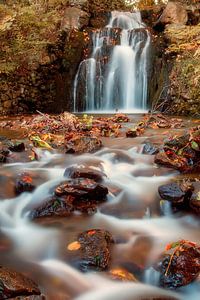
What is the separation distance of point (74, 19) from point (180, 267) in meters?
13.1

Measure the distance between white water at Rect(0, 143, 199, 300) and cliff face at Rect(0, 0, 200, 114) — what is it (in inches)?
239

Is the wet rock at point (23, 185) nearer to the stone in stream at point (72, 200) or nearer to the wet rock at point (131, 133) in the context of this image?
the stone in stream at point (72, 200)

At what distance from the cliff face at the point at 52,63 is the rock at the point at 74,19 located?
1.9 inches

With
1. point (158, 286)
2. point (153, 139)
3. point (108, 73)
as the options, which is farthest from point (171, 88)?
point (158, 286)

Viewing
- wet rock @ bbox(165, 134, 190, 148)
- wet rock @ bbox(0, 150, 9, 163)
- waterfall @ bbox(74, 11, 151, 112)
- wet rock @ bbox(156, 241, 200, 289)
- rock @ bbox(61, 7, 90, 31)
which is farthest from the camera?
rock @ bbox(61, 7, 90, 31)

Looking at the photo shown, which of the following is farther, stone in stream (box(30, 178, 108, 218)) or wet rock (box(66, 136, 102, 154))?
wet rock (box(66, 136, 102, 154))

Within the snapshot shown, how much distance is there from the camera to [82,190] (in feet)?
13.0

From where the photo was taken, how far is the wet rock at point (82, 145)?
604cm

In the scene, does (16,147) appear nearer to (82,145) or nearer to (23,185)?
(82,145)

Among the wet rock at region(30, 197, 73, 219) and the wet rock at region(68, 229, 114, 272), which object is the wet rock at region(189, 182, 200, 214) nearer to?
the wet rock at region(68, 229, 114, 272)

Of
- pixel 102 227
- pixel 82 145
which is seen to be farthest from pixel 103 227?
pixel 82 145

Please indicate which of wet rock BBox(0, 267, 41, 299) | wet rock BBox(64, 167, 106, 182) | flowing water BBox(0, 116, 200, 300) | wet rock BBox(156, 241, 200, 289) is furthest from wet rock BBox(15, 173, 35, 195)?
wet rock BBox(156, 241, 200, 289)

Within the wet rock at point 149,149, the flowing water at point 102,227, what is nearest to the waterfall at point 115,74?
the wet rock at point 149,149

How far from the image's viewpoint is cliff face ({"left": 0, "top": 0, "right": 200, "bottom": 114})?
10.8 meters
